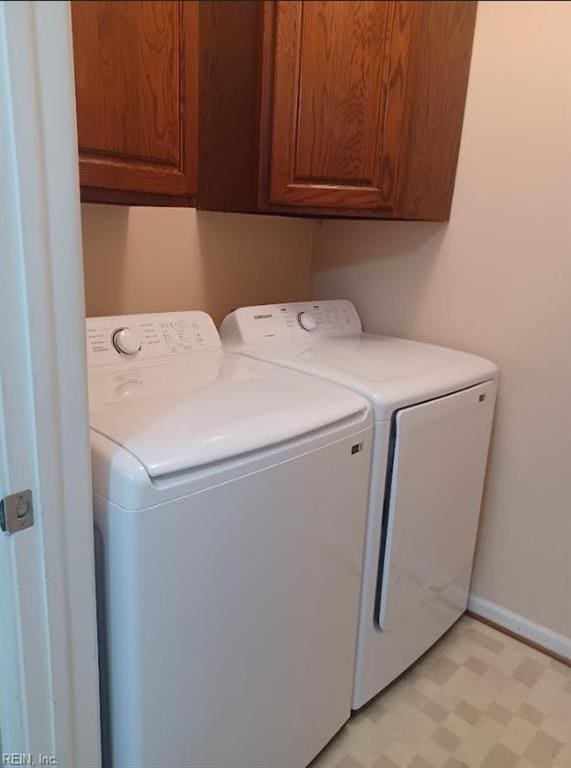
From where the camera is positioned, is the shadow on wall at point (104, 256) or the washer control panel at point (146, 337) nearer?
the washer control panel at point (146, 337)

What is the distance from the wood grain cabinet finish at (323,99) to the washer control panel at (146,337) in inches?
13.5

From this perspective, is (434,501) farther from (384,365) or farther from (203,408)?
(203,408)

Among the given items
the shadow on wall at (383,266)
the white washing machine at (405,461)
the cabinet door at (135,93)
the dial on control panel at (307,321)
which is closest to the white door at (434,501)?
the white washing machine at (405,461)

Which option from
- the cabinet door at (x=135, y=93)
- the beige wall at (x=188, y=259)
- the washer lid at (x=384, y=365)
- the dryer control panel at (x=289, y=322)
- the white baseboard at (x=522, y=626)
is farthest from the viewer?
the white baseboard at (x=522, y=626)

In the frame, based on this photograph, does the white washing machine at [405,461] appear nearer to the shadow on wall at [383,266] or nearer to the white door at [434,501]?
the white door at [434,501]

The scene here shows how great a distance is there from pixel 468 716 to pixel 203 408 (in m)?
1.17

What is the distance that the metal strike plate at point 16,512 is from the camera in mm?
731

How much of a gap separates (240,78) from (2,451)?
109cm

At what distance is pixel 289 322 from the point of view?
1.72 m

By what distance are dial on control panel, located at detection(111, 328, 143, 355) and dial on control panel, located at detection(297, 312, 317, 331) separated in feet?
1.88

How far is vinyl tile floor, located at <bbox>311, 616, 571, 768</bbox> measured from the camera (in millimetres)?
1385

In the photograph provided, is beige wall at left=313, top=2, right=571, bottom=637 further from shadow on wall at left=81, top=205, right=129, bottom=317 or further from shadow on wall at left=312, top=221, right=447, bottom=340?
shadow on wall at left=81, top=205, right=129, bottom=317

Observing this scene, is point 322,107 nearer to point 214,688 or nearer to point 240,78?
point 240,78

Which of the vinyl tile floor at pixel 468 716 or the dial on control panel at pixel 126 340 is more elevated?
the dial on control panel at pixel 126 340
